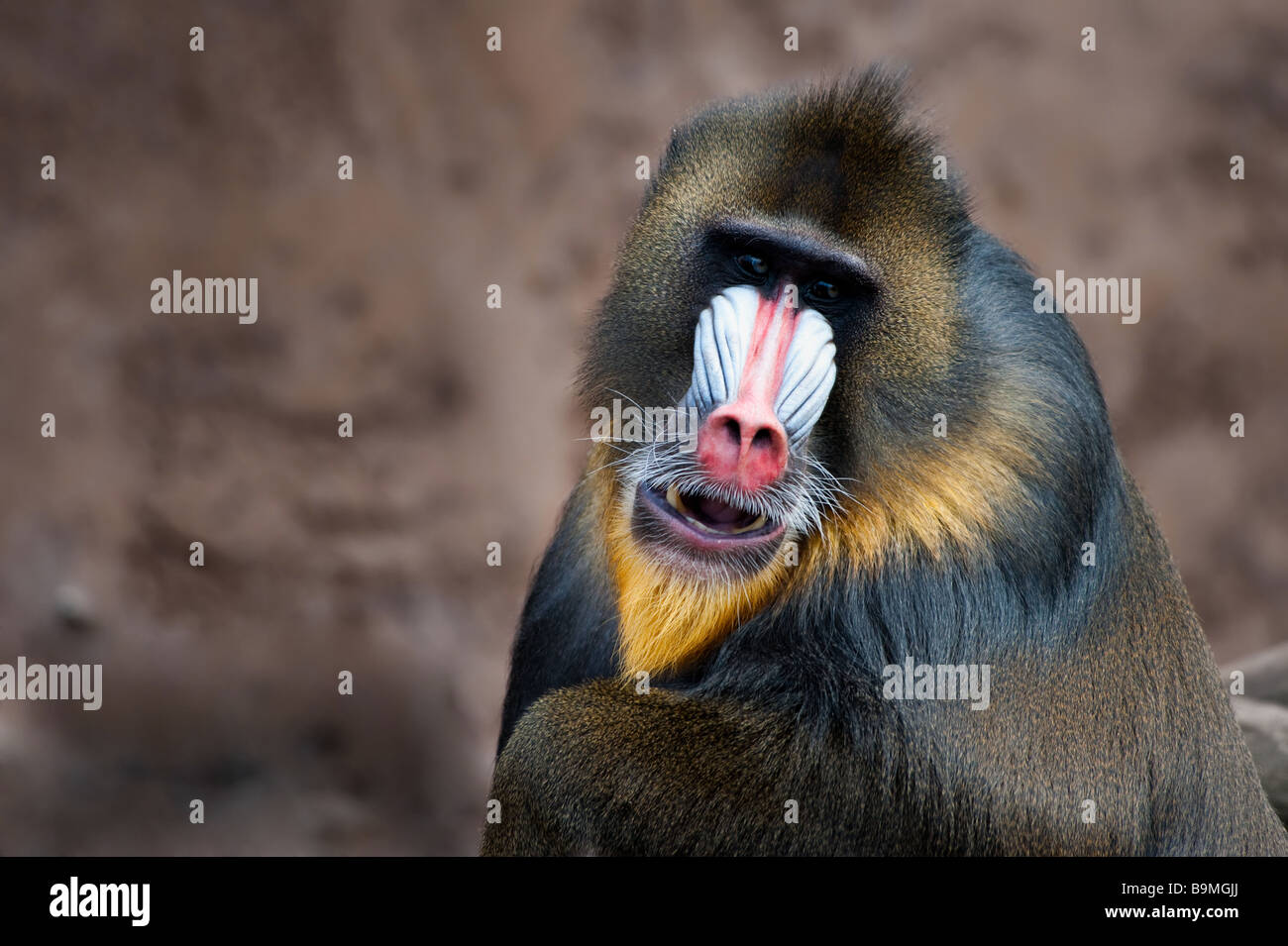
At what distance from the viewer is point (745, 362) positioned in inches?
137

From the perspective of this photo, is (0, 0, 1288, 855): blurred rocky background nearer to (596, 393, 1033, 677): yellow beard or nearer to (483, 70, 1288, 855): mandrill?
(483, 70, 1288, 855): mandrill

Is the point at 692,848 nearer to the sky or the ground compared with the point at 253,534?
nearer to the ground

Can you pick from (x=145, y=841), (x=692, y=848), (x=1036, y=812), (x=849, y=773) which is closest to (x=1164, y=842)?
(x=1036, y=812)

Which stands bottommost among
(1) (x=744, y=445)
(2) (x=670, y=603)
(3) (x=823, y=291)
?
(2) (x=670, y=603)

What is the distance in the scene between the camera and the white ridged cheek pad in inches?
138

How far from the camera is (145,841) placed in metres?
7.60

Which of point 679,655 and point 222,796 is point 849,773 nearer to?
point 679,655

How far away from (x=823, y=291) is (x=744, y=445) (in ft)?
1.85

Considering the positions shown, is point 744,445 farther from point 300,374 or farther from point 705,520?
Answer: point 300,374

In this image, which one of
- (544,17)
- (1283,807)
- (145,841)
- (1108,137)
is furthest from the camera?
(1108,137)

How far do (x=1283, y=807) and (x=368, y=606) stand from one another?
185 inches

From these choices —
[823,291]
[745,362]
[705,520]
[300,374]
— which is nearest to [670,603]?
[705,520]

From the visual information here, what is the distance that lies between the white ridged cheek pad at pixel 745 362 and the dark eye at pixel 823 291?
0.06 meters

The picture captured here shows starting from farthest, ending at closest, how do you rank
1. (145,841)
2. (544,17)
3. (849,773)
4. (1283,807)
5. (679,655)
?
(544,17), (145,841), (1283,807), (679,655), (849,773)
